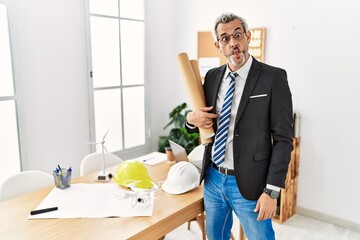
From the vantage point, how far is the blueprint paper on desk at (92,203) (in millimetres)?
1656

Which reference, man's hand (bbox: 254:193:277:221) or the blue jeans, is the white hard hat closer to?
the blue jeans

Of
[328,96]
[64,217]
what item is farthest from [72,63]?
[328,96]

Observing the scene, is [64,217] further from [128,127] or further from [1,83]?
[128,127]

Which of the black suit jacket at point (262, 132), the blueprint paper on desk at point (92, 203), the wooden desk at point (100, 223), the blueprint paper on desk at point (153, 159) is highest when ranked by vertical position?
the black suit jacket at point (262, 132)

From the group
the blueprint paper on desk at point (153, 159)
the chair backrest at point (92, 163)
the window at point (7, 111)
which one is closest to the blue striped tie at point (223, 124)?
the blueprint paper on desk at point (153, 159)

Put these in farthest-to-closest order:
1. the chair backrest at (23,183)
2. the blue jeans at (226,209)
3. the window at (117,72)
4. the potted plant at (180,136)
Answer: the potted plant at (180,136)
the window at (117,72)
the chair backrest at (23,183)
the blue jeans at (226,209)

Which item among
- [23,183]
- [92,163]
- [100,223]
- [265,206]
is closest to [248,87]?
[265,206]

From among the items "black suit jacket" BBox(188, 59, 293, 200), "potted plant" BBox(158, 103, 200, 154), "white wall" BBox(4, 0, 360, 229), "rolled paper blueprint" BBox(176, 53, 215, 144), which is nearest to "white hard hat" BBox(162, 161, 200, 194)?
"rolled paper blueprint" BBox(176, 53, 215, 144)

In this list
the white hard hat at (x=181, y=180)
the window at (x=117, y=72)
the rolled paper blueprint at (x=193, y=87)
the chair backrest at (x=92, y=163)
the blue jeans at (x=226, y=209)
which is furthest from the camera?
the window at (x=117, y=72)

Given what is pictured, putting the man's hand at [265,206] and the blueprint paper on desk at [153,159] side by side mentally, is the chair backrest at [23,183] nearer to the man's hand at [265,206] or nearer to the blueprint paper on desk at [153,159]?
the blueprint paper on desk at [153,159]

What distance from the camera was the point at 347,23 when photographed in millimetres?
2715

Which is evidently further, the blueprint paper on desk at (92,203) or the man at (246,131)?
the blueprint paper on desk at (92,203)

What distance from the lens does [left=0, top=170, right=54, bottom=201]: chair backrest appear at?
2.04 meters

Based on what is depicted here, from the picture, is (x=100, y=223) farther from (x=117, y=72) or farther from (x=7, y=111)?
(x=117, y=72)
